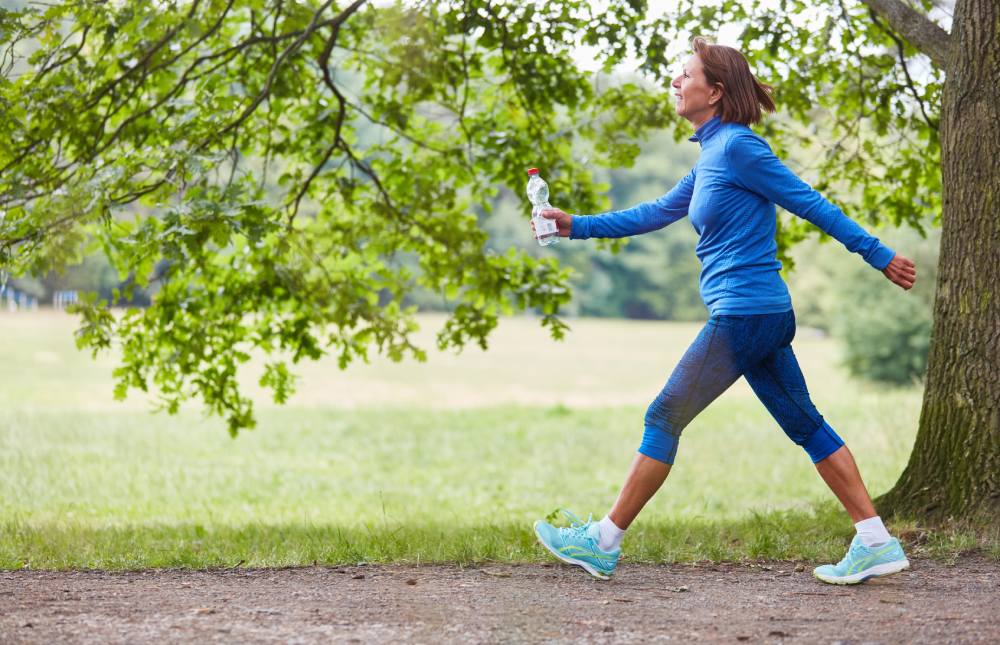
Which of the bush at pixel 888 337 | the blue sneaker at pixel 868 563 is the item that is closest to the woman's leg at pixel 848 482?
the blue sneaker at pixel 868 563

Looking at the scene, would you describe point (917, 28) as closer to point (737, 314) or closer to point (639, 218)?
point (639, 218)

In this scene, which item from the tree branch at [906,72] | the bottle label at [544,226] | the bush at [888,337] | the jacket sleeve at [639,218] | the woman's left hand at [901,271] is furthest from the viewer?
the bush at [888,337]

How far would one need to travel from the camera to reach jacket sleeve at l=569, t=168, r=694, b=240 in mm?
4500

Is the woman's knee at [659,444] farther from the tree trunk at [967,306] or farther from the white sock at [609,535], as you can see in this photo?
the tree trunk at [967,306]

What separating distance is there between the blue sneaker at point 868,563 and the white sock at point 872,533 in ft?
0.05

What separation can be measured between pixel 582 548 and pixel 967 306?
2.24 m

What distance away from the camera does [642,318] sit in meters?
74.1

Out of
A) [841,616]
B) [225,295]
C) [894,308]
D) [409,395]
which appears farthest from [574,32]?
[409,395]

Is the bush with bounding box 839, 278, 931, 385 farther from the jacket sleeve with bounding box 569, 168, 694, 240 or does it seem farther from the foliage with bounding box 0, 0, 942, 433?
the jacket sleeve with bounding box 569, 168, 694, 240

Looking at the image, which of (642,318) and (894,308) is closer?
(894,308)

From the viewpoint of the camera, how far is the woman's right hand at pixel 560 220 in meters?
4.43

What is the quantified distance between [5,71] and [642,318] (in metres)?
68.6

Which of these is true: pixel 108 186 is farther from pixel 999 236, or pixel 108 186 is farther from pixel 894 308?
pixel 894 308

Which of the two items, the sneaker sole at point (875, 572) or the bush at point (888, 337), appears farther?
the bush at point (888, 337)
